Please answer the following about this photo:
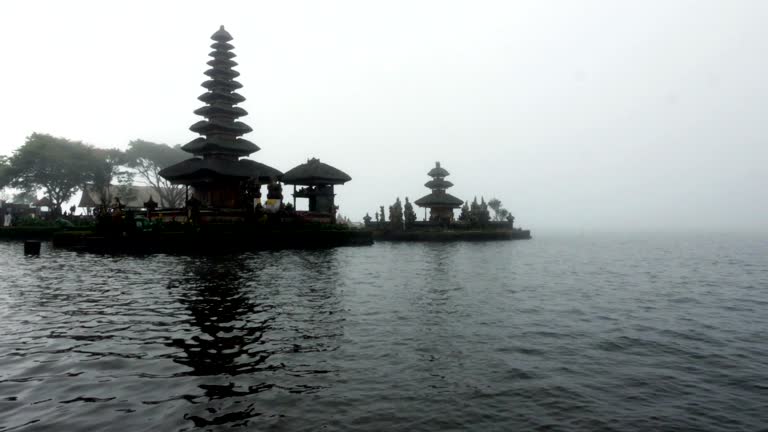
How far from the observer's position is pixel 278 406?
19.9ft

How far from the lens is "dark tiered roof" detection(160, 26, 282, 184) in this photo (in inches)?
1652

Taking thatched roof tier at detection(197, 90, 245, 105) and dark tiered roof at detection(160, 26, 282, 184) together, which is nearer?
dark tiered roof at detection(160, 26, 282, 184)

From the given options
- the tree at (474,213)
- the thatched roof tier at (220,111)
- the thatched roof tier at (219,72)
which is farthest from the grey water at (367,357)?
the tree at (474,213)

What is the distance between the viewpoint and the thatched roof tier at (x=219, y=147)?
4409cm

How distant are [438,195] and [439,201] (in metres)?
1.66

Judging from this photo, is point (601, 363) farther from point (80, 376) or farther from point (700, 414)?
point (80, 376)

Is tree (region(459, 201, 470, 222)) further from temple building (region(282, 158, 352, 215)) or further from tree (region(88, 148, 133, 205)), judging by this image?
tree (region(88, 148, 133, 205))

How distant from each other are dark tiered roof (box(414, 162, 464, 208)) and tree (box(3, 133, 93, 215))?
43.1 metres

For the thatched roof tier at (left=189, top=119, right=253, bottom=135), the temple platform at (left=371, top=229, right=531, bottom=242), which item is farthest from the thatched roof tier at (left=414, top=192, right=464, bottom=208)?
the thatched roof tier at (left=189, top=119, right=253, bottom=135)

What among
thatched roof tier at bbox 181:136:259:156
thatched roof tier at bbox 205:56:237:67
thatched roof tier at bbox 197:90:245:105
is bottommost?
thatched roof tier at bbox 181:136:259:156

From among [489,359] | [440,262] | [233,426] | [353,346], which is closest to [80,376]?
[233,426]

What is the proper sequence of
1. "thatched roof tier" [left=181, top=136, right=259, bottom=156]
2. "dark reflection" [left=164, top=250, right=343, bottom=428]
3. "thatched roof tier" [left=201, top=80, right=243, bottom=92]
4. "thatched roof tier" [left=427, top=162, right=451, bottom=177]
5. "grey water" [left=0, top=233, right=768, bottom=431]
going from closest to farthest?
"grey water" [left=0, top=233, right=768, bottom=431]
"dark reflection" [left=164, top=250, right=343, bottom=428]
"thatched roof tier" [left=181, top=136, right=259, bottom=156]
"thatched roof tier" [left=201, top=80, right=243, bottom=92]
"thatched roof tier" [left=427, top=162, right=451, bottom=177]

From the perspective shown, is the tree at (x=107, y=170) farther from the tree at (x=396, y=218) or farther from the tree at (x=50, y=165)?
the tree at (x=396, y=218)

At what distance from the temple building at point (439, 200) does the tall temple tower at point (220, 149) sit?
22.4m
